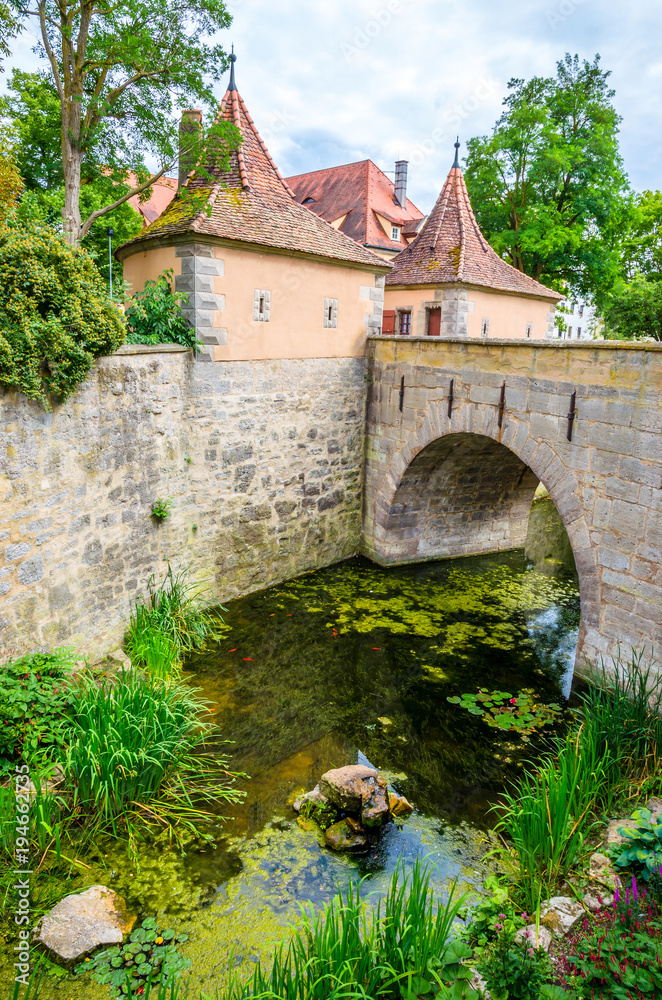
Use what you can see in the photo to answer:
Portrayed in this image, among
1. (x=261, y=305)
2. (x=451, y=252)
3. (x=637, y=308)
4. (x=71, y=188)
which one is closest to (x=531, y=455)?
(x=261, y=305)

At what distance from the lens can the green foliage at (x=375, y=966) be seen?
2.93 metres

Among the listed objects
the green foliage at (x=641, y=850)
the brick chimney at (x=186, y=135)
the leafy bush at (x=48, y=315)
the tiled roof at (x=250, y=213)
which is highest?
the brick chimney at (x=186, y=135)

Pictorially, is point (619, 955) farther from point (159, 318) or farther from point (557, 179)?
point (557, 179)

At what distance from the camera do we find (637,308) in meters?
20.5

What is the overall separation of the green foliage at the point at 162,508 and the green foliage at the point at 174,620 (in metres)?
0.65

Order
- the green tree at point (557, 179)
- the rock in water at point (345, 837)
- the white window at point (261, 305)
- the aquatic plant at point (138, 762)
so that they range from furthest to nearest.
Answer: the green tree at point (557, 179)
the white window at point (261, 305)
the rock in water at point (345, 837)
the aquatic plant at point (138, 762)

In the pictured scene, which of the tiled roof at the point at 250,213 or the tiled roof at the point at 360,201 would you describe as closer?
the tiled roof at the point at 250,213

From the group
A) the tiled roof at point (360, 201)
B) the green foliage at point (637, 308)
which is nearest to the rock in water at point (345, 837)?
the green foliage at point (637, 308)

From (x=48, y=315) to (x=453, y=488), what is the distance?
674 cm

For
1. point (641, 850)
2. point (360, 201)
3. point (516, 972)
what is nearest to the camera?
point (516, 972)

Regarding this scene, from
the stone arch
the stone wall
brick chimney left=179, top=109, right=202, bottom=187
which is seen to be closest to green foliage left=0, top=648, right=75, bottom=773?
the stone wall

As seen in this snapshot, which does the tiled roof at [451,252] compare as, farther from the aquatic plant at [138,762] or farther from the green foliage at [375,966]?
the green foliage at [375,966]

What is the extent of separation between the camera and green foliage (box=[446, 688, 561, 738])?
20.5 feet

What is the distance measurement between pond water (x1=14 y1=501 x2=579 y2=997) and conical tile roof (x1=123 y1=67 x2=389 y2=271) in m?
4.64
